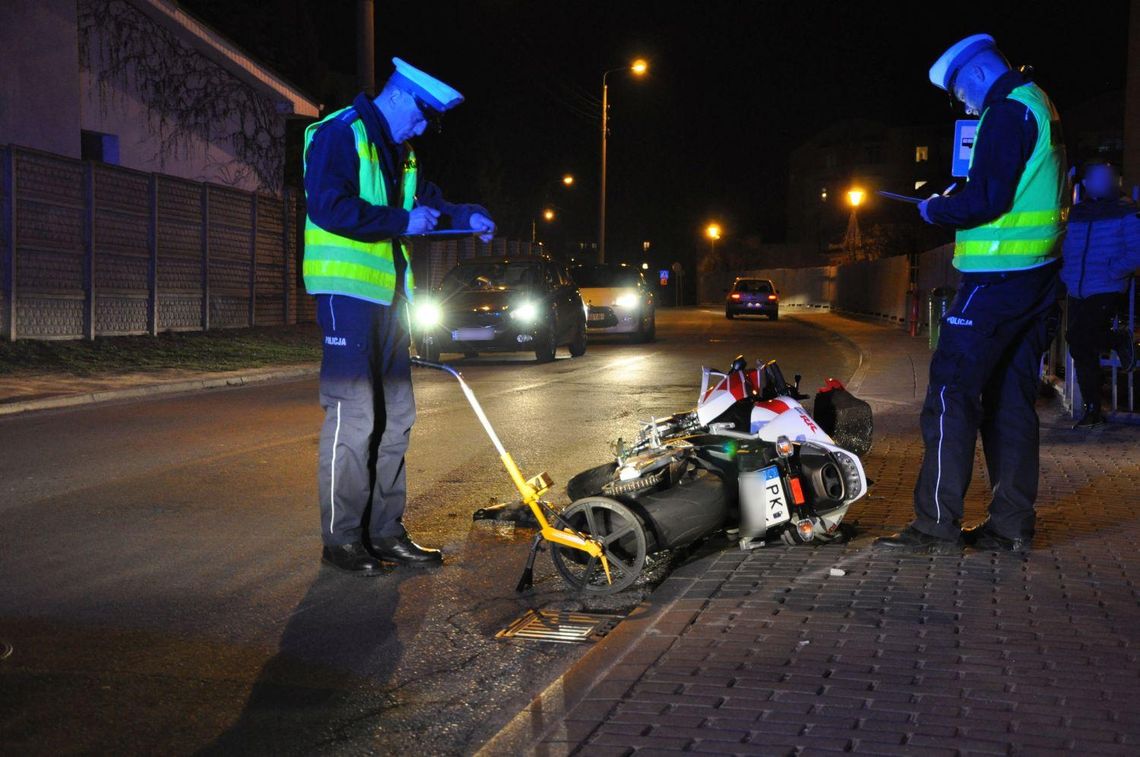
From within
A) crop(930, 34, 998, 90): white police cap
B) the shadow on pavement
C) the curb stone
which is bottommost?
the shadow on pavement

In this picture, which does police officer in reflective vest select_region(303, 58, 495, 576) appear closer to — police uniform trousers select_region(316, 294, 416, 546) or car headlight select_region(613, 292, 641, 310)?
police uniform trousers select_region(316, 294, 416, 546)

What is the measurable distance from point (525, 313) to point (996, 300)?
13932mm

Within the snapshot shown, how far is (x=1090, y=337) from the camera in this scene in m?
9.92

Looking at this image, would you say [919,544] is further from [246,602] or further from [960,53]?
[246,602]

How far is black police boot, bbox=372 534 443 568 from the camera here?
18.9 feet

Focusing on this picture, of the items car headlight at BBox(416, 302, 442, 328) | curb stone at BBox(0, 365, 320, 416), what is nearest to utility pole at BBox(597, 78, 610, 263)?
curb stone at BBox(0, 365, 320, 416)

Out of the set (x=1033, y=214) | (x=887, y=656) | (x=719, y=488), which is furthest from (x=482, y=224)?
(x=887, y=656)

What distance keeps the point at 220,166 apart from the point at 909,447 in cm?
1937

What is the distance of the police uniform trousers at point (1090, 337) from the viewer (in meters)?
9.91

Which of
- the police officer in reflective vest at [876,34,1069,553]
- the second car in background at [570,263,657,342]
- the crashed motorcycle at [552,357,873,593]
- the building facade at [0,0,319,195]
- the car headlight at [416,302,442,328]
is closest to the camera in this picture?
the crashed motorcycle at [552,357,873,593]

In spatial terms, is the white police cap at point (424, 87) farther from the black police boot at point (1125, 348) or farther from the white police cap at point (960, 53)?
the black police boot at point (1125, 348)

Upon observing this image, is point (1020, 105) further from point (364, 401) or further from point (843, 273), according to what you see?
point (843, 273)

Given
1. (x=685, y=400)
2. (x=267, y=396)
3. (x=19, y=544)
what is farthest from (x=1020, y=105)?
(x=267, y=396)

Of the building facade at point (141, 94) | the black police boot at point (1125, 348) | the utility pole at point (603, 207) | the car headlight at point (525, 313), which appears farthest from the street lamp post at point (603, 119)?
the black police boot at point (1125, 348)
